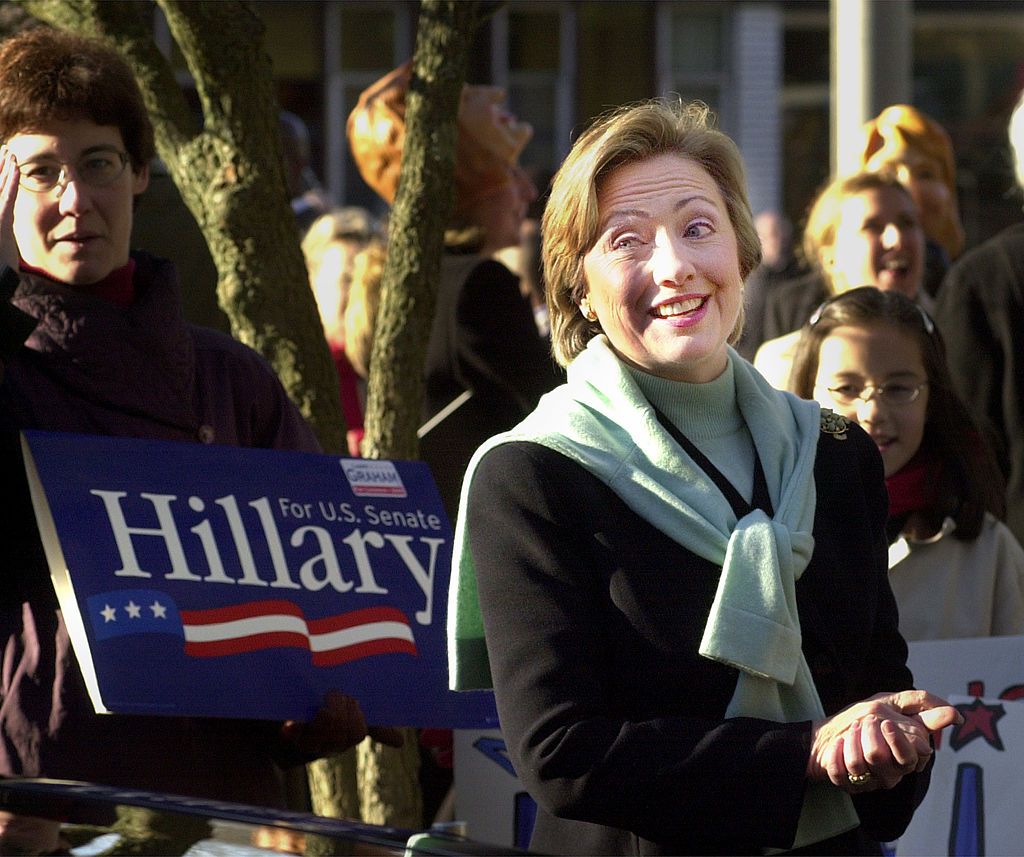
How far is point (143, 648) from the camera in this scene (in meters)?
3.06

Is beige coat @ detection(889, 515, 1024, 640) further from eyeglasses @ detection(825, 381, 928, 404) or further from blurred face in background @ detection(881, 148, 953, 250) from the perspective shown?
blurred face in background @ detection(881, 148, 953, 250)

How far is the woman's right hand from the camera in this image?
307 cm

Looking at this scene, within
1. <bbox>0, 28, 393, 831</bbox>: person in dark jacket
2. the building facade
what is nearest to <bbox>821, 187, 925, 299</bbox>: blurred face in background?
<bbox>0, 28, 393, 831</bbox>: person in dark jacket

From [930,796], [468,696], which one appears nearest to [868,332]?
[930,796]

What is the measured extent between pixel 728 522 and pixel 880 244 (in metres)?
3.36

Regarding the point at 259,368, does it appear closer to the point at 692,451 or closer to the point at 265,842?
the point at 692,451

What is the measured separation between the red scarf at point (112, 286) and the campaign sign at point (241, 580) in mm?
297

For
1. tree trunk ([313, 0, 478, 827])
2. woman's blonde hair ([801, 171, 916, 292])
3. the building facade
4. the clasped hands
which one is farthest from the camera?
the building facade

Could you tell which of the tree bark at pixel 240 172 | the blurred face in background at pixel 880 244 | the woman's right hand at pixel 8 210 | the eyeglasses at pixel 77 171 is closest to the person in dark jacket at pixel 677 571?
the woman's right hand at pixel 8 210

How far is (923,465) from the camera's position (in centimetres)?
413

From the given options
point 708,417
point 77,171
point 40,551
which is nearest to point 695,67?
point 77,171

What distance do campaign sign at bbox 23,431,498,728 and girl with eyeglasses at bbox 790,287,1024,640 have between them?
1123 millimetres

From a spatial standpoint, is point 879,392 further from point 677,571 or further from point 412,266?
point 677,571

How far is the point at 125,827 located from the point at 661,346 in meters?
0.92
